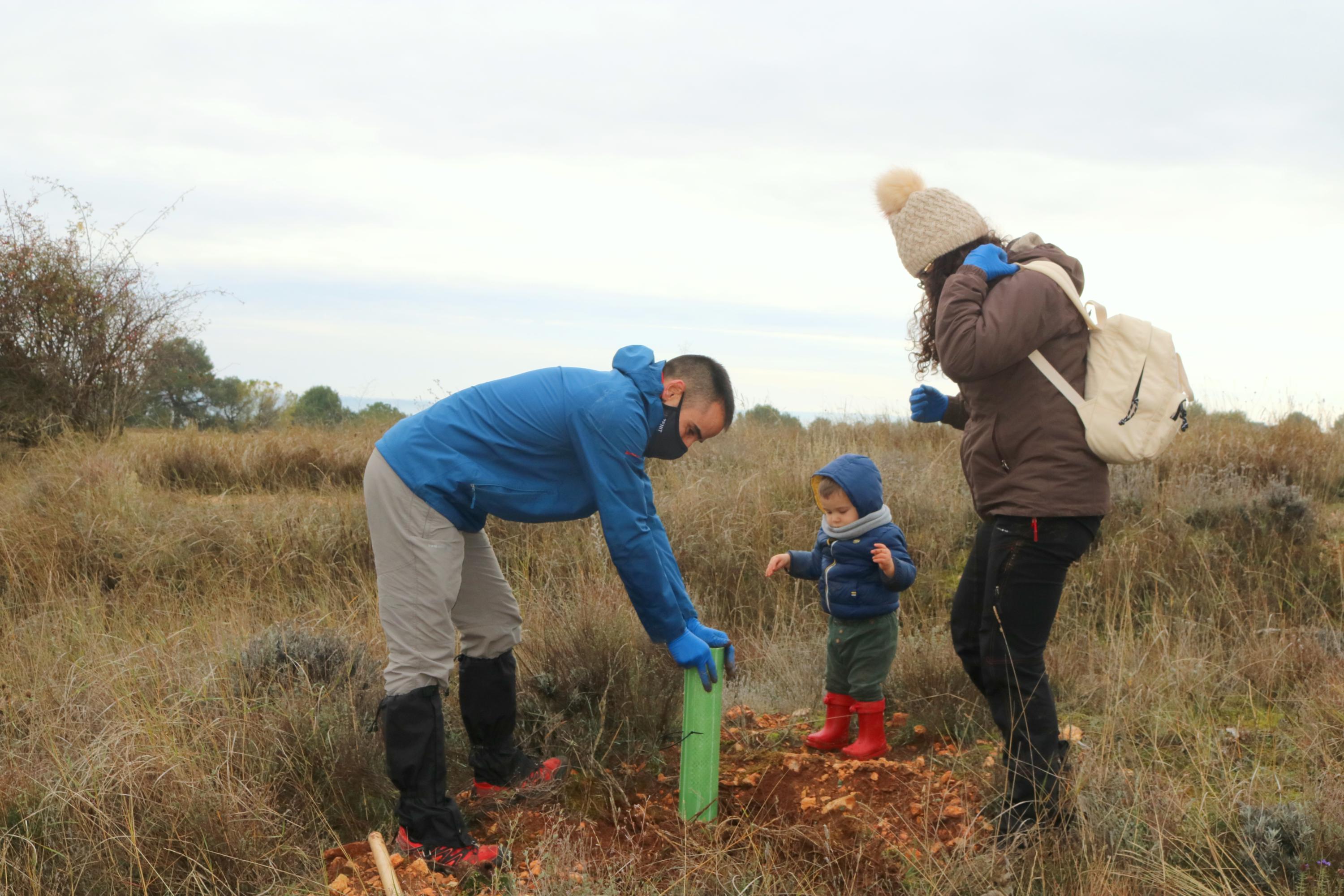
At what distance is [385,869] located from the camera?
2.65m

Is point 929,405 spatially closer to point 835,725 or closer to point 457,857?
point 835,725

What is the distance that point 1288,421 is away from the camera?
8758mm

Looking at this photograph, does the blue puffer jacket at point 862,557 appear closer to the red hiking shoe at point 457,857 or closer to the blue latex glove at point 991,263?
the blue latex glove at point 991,263

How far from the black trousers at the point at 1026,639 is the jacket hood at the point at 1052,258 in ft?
2.39

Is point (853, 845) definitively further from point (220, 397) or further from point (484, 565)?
point (220, 397)

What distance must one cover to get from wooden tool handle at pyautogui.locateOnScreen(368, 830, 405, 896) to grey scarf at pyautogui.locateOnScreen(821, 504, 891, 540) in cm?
198

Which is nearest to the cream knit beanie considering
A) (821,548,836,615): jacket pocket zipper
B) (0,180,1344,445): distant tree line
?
(821,548,836,615): jacket pocket zipper

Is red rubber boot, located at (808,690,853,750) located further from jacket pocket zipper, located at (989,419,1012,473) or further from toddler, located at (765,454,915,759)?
jacket pocket zipper, located at (989,419,1012,473)

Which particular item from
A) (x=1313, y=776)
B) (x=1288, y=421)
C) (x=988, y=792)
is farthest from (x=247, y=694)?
(x=1288, y=421)

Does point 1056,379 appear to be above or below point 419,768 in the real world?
above

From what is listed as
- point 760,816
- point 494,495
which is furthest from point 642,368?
point 760,816

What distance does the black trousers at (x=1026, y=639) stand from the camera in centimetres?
276

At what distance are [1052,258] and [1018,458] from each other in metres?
0.62

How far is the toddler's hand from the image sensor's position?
11.9 ft
